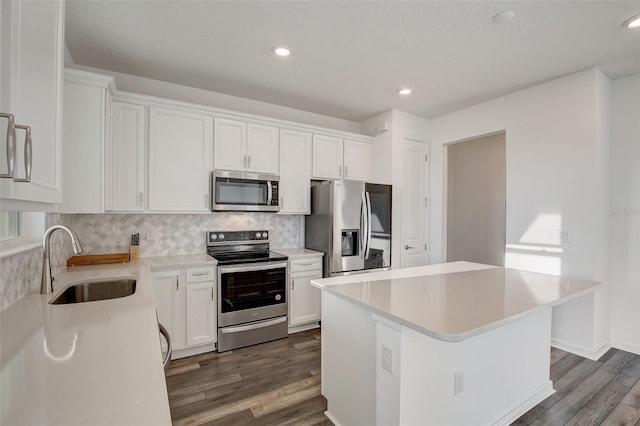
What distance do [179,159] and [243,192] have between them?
70cm

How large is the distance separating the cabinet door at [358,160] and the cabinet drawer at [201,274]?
6.78 feet

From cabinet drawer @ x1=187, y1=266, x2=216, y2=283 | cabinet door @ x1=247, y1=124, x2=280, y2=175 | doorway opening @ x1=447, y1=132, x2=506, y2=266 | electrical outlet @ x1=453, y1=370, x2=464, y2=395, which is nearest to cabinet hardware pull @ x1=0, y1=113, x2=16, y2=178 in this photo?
electrical outlet @ x1=453, y1=370, x2=464, y2=395

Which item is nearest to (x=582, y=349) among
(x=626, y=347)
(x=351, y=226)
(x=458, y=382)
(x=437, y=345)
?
(x=626, y=347)

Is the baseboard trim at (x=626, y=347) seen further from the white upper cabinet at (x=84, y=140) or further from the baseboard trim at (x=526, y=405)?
the white upper cabinet at (x=84, y=140)

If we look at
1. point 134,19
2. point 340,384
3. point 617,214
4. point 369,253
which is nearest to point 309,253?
point 369,253

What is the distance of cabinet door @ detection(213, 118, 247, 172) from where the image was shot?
3169 millimetres

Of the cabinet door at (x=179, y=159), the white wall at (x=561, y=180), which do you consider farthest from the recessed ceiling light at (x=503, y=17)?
the cabinet door at (x=179, y=159)

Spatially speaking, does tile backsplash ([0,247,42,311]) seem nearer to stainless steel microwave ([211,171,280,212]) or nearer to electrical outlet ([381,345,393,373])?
stainless steel microwave ([211,171,280,212])

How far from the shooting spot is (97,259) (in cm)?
260

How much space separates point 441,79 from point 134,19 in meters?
2.72

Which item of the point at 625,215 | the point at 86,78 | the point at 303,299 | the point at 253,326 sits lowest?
the point at 253,326

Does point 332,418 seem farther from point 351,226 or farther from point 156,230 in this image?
point 156,230

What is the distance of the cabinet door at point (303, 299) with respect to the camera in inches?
133

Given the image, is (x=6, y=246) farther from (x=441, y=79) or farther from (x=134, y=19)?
(x=441, y=79)
